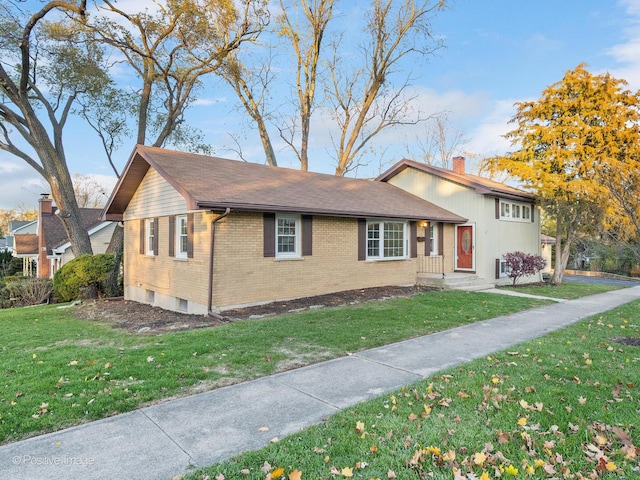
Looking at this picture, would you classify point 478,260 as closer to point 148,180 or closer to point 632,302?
point 632,302

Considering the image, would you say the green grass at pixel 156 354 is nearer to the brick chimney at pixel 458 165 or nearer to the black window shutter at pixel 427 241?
the black window shutter at pixel 427 241

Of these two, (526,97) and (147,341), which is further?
(526,97)

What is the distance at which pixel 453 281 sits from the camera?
14.9m

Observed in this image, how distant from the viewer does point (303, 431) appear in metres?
3.54

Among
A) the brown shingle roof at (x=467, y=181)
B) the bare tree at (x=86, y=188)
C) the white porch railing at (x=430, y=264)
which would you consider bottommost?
the white porch railing at (x=430, y=264)

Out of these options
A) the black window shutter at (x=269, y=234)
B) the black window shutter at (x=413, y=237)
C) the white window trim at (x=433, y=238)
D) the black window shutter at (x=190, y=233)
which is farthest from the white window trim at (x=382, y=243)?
the black window shutter at (x=190, y=233)

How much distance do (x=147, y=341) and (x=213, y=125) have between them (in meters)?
20.8

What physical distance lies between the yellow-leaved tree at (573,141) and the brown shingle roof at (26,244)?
112ft

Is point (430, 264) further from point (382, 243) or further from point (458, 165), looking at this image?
point (458, 165)

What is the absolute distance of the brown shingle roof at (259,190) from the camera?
1018cm

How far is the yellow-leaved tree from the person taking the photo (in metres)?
15.8

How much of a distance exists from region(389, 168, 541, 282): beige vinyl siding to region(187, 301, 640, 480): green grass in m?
11.8

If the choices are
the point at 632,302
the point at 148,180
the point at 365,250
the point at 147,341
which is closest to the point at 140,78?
the point at 148,180

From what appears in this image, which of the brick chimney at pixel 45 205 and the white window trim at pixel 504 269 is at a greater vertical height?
the brick chimney at pixel 45 205
